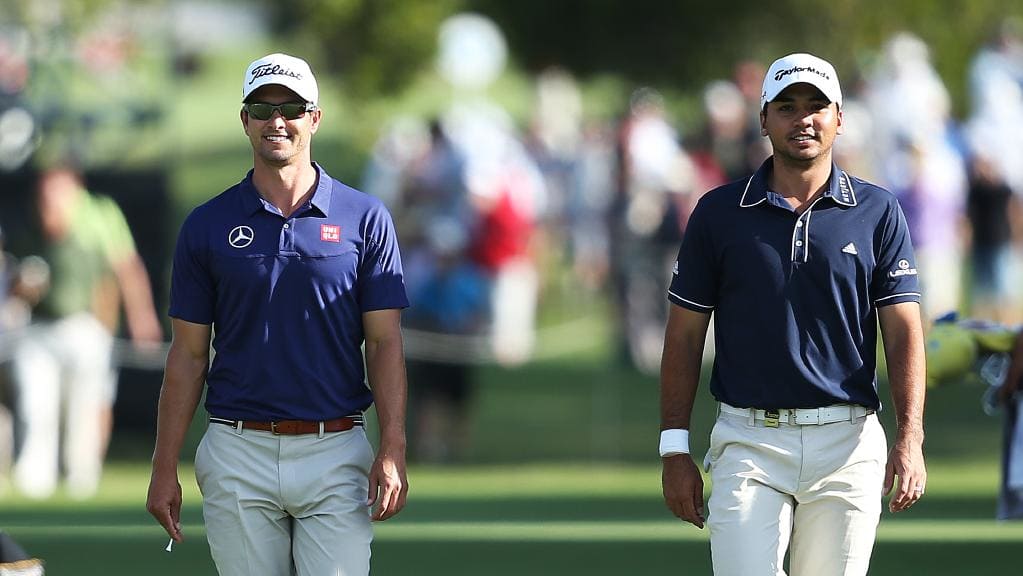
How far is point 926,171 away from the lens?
62.6 ft

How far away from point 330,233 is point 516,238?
11954 millimetres

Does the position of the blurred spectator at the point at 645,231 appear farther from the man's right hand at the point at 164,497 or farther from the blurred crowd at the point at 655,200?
the man's right hand at the point at 164,497

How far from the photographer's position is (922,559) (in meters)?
11.4

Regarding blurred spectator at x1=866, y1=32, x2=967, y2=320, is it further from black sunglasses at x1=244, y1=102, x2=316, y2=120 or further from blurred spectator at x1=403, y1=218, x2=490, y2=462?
black sunglasses at x1=244, y1=102, x2=316, y2=120

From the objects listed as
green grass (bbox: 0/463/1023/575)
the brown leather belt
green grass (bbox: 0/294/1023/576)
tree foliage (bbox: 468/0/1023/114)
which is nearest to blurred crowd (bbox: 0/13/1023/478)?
green grass (bbox: 0/294/1023/576)

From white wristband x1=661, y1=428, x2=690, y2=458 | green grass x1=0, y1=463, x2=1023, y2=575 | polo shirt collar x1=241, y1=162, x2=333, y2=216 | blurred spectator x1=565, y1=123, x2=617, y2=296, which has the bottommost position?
green grass x1=0, y1=463, x2=1023, y2=575

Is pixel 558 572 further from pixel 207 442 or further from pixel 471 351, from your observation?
pixel 471 351

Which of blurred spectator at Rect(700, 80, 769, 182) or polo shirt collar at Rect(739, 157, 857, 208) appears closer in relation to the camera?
polo shirt collar at Rect(739, 157, 857, 208)

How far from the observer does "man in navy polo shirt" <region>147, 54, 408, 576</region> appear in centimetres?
658

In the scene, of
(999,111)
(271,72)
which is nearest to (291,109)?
(271,72)

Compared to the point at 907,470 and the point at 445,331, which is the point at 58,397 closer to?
the point at 445,331

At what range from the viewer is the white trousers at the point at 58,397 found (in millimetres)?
15672

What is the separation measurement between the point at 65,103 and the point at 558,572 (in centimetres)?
756

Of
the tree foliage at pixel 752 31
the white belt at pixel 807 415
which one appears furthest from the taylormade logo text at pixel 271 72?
the tree foliage at pixel 752 31
